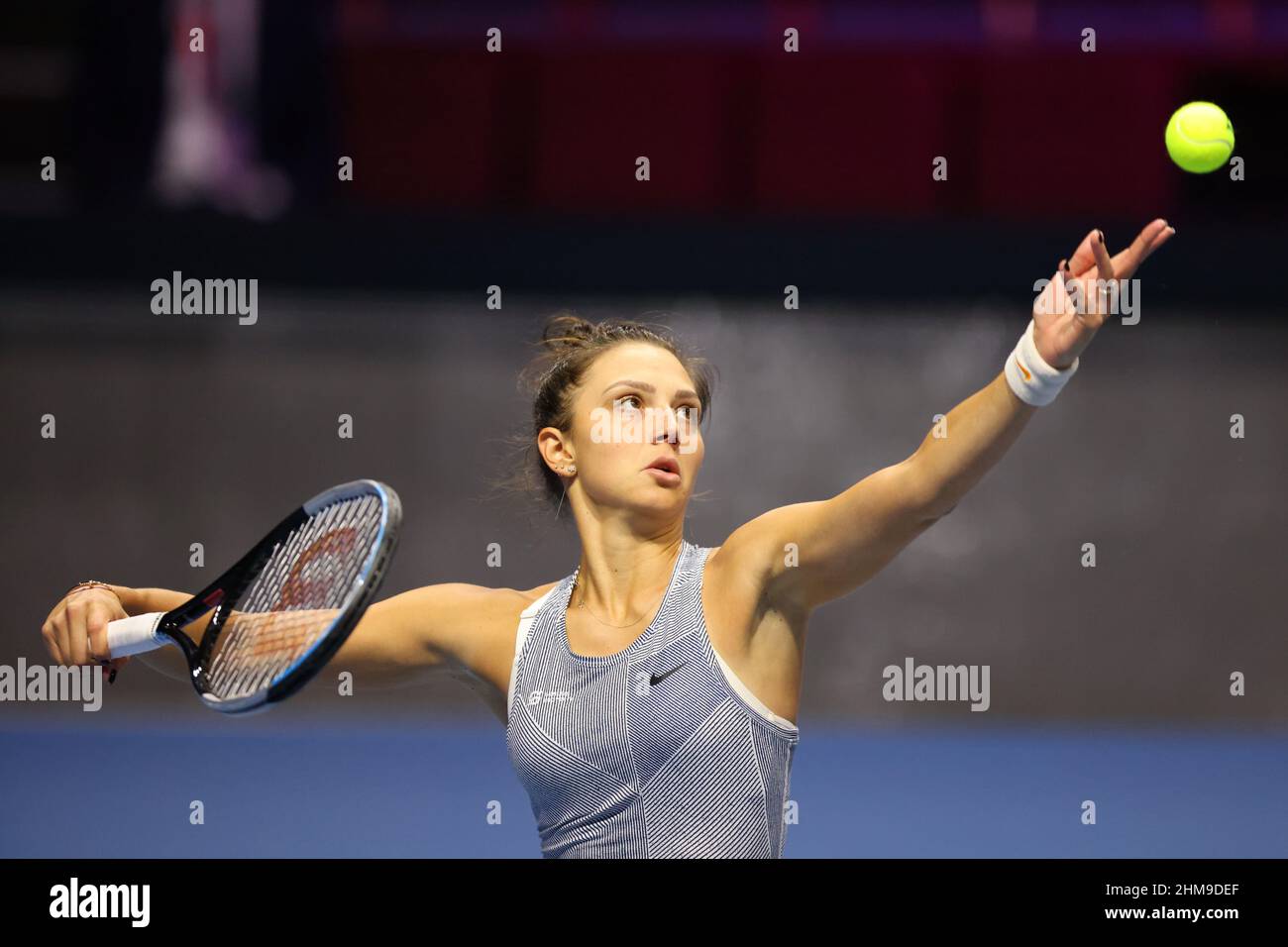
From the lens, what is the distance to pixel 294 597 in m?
2.57

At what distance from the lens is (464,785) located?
5684mm

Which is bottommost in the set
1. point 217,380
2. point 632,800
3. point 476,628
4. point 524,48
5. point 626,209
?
point 632,800

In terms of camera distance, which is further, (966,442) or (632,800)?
(632,800)

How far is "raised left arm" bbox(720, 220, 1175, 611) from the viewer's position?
2164mm

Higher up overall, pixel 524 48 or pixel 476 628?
pixel 524 48

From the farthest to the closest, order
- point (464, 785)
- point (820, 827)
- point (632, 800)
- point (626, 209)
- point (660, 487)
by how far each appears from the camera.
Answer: point (626, 209) < point (464, 785) < point (820, 827) < point (660, 487) < point (632, 800)

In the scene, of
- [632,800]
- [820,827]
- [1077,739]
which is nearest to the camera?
[632,800]

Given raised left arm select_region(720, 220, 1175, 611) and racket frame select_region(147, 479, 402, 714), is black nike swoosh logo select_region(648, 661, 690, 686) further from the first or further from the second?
racket frame select_region(147, 479, 402, 714)

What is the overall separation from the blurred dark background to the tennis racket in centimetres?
336

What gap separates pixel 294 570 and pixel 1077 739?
4.66m

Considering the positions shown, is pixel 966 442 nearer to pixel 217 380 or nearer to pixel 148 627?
pixel 148 627

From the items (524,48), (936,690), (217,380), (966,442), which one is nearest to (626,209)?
(524,48)

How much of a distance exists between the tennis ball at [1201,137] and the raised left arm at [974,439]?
5.34 ft
